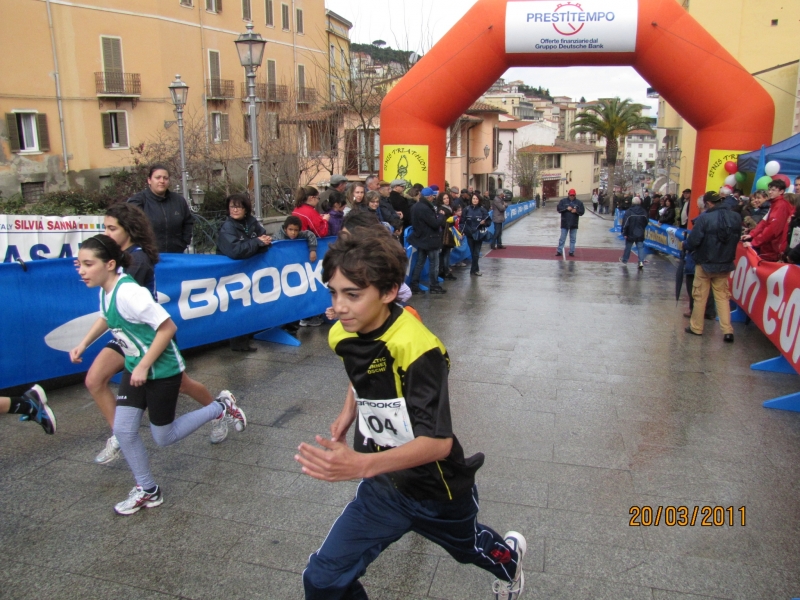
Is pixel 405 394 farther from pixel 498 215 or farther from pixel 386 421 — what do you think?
pixel 498 215

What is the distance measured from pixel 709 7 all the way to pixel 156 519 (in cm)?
2744

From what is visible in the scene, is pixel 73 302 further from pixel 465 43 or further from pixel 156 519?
pixel 465 43

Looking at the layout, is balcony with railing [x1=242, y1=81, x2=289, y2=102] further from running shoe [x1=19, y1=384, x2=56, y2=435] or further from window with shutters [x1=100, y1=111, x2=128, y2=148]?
running shoe [x1=19, y1=384, x2=56, y2=435]

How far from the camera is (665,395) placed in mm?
5852

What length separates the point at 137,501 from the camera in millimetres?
3680

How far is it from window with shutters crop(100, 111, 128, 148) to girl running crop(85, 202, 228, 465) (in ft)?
106

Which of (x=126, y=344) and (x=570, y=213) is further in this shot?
(x=570, y=213)

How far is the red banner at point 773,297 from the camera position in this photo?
19.6 feet

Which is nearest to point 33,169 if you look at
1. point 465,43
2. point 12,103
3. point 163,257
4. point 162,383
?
point 12,103

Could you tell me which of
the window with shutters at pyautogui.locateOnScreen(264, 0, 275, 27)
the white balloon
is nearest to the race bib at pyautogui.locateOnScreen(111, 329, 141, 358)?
the white balloon

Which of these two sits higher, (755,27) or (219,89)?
(755,27)

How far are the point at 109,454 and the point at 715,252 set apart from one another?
6.85m

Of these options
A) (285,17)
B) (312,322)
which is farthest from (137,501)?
(285,17)
